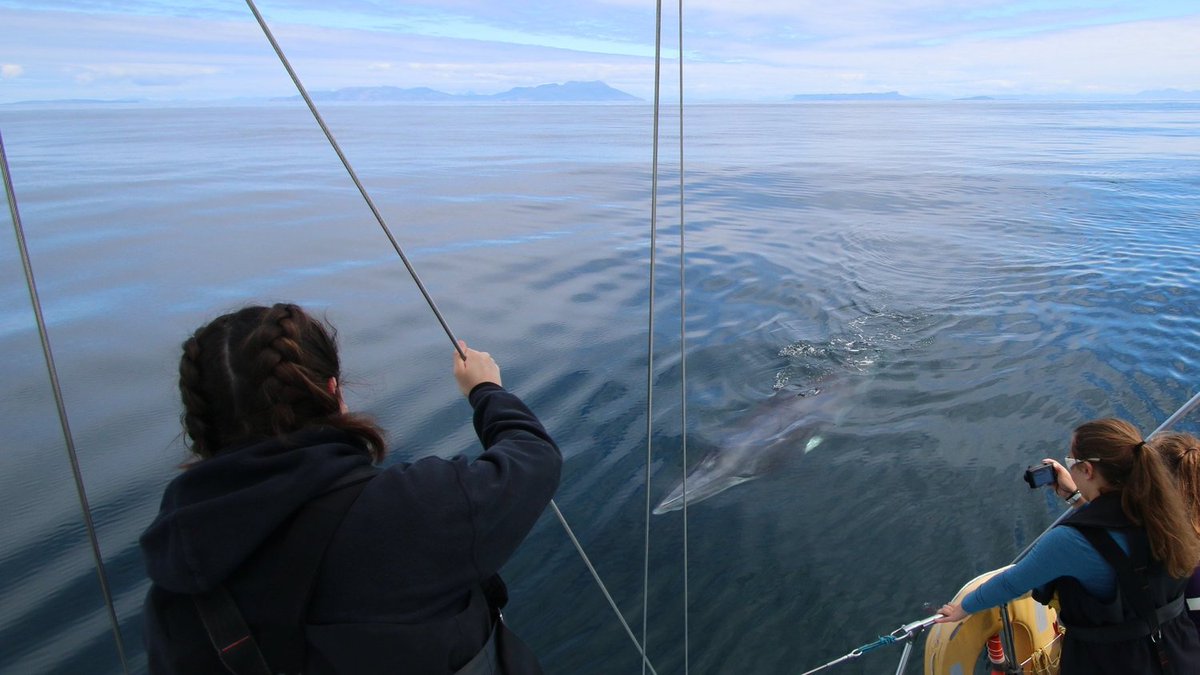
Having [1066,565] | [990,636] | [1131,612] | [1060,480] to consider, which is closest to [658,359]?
[990,636]

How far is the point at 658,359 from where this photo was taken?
7711 mm

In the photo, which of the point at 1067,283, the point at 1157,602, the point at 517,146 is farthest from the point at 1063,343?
the point at 517,146

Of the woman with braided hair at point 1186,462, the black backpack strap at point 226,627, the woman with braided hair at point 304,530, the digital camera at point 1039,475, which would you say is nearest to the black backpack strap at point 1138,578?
the woman with braided hair at point 1186,462

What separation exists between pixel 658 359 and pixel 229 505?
6.55 meters

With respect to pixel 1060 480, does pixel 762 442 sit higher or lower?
lower

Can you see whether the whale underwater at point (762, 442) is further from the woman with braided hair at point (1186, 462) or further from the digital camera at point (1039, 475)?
the woman with braided hair at point (1186, 462)

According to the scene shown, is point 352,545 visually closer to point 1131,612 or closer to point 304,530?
point 304,530

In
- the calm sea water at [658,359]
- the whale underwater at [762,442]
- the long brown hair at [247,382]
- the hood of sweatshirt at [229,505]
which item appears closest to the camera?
the hood of sweatshirt at [229,505]

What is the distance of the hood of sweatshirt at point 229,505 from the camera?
125 centimetres

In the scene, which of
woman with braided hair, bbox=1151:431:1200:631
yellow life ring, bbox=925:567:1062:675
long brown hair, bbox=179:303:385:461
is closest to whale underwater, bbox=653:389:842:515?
yellow life ring, bbox=925:567:1062:675

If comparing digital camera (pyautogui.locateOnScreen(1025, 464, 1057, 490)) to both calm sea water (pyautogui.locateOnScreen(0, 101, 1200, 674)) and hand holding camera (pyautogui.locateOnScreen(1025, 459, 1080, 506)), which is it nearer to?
hand holding camera (pyautogui.locateOnScreen(1025, 459, 1080, 506))

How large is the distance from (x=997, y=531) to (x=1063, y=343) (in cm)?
463

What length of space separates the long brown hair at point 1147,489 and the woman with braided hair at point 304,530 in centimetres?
195

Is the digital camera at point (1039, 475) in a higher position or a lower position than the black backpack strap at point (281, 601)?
lower
